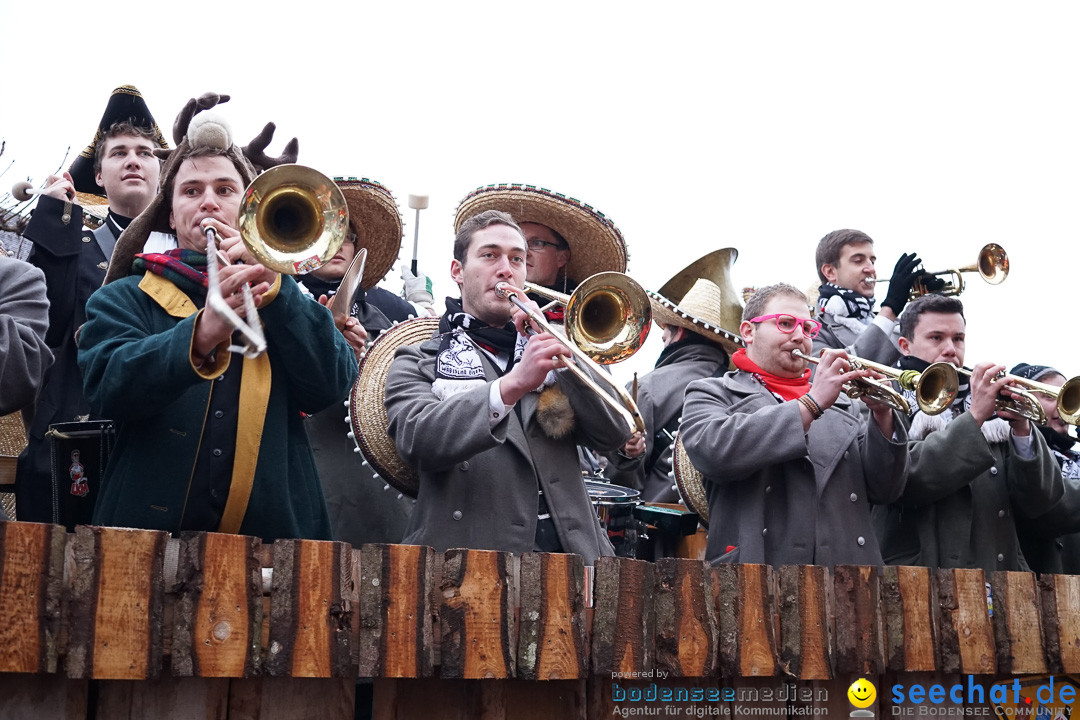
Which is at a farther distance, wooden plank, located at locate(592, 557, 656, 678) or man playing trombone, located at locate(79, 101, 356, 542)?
man playing trombone, located at locate(79, 101, 356, 542)

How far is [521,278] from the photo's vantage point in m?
5.32

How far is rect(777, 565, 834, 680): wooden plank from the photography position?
152 inches

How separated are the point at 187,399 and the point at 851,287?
5.07m

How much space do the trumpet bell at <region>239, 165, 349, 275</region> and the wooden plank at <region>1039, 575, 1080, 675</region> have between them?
9.31 ft

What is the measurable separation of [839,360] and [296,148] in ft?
7.89

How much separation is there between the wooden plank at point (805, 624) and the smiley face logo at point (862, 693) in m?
0.13

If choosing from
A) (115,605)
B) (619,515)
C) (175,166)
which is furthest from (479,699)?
(619,515)

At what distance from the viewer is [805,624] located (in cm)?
390

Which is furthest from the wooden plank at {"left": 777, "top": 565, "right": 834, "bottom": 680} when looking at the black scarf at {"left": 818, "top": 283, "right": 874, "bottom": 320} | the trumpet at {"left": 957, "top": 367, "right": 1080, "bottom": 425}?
the black scarf at {"left": 818, "top": 283, "right": 874, "bottom": 320}

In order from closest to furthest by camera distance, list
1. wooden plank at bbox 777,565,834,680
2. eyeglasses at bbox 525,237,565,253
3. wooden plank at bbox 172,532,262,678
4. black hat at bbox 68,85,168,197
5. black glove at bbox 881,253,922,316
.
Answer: wooden plank at bbox 172,532,262,678, wooden plank at bbox 777,565,834,680, black hat at bbox 68,85,168,197, eyeglasses at bbox 525,237,565,253, black glove at bbox 881,253,922,316

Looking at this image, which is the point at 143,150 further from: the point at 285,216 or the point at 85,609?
the point at 85,609

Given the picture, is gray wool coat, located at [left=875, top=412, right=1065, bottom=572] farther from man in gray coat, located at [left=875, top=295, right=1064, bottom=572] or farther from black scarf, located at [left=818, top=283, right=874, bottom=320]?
black scarf, located at [left=818, top=283, right=874, bottom=320]

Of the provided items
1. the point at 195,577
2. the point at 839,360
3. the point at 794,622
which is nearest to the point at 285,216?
the point at 195,577

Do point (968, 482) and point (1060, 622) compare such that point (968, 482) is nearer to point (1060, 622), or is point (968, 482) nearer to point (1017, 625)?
point (1060, 622)
